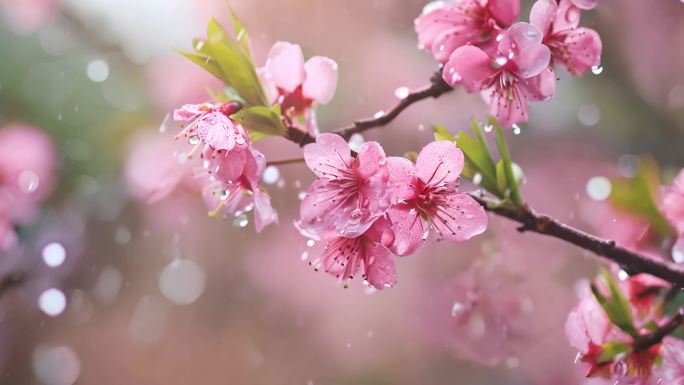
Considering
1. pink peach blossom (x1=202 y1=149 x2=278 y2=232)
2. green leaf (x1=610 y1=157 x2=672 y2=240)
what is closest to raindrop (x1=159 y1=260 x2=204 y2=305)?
pink peach blossom (x1=202 y1=149 x2=278 y2=232)

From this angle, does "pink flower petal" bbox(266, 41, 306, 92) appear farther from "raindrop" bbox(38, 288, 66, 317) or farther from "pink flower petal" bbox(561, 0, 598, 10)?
"raindrop" bbox(38, 288, 66, 317)

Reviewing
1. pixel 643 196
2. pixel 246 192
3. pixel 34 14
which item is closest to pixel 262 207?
pixel 246 192

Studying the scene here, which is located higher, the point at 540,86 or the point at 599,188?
the point at 540,86

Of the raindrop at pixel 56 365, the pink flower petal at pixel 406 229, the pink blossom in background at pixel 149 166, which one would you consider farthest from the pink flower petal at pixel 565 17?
the raindrop at pixel 56 365

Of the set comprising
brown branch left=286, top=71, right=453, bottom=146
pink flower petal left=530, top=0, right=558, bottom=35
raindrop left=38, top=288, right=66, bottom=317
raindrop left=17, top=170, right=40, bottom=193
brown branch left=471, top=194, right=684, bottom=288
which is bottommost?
raindrop left=38, top=288, right=66, bottom=317

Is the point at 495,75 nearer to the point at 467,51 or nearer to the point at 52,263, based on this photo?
the point at 467,51

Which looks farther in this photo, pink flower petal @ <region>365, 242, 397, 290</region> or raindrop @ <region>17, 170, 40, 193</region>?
raindrop @ <region>17, 170, 40, 193</region>

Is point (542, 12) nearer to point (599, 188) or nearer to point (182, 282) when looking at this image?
point (599, 188)
